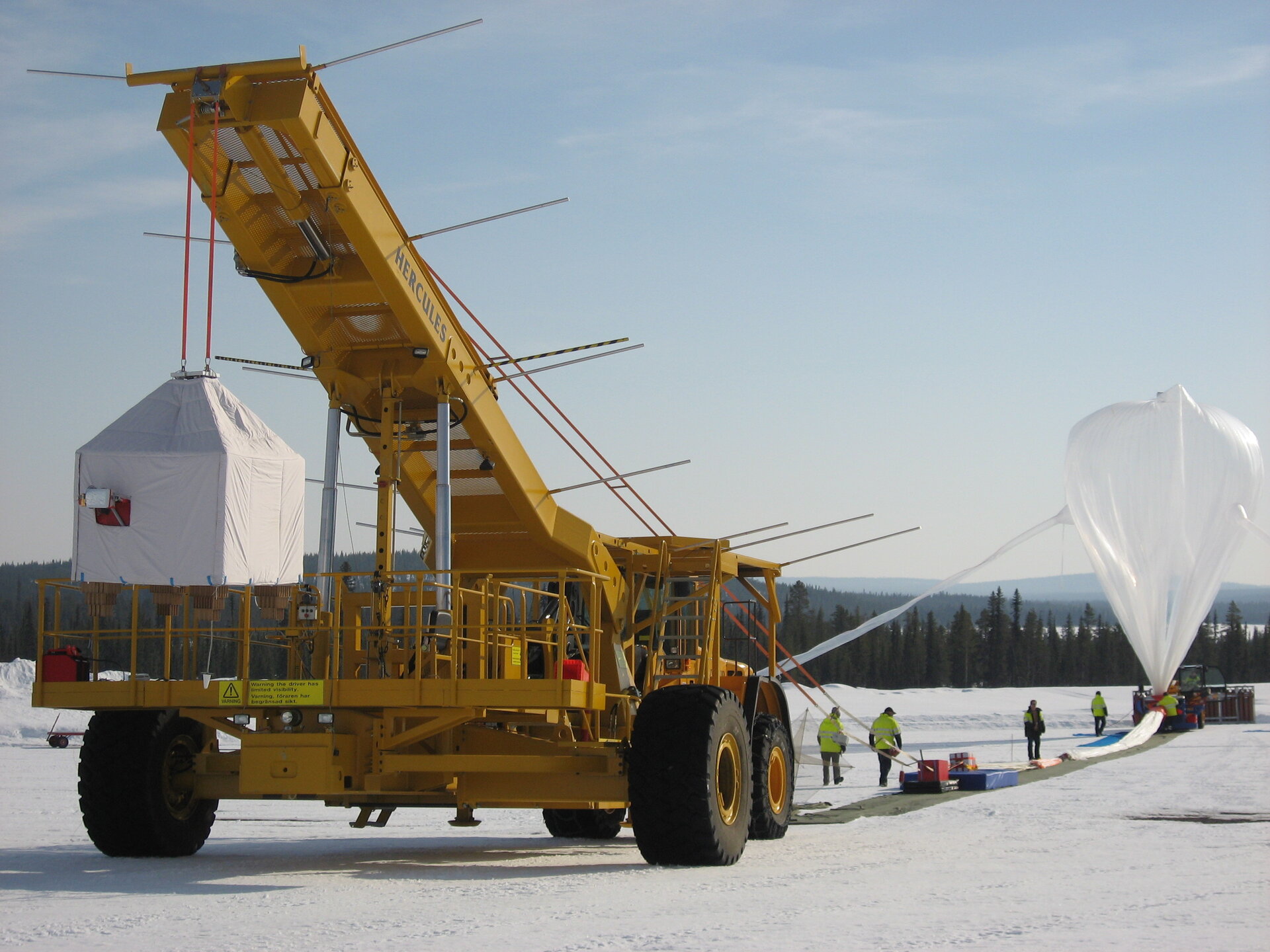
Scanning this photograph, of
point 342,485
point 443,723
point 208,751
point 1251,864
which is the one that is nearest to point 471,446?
point 342,485

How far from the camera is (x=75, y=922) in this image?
8.91 metres

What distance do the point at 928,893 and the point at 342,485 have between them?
20.0 feet

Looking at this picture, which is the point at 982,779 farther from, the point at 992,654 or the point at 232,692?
the point at 992,654

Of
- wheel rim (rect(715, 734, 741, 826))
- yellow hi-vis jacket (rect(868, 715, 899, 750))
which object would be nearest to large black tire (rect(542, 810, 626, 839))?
wheel rim (rect(715, 734, 741, 826))

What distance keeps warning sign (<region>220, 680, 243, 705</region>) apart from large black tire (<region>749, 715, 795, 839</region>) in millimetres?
5096

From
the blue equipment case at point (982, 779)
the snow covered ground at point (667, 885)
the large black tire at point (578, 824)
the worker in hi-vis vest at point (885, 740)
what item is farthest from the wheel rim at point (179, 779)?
the blue equipment case at point (982, 779)

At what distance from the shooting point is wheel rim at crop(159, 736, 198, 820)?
13133mm

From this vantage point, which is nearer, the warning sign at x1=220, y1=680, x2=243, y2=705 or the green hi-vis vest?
the warning sign at x1=220, y1=680, x2=243, y2=705

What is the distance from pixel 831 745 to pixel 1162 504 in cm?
2052

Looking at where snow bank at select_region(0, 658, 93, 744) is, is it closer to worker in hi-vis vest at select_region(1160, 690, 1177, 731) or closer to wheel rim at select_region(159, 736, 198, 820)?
wheel rim at select_region(159, 736, 198, 820)

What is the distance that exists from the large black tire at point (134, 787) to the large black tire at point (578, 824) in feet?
13.2

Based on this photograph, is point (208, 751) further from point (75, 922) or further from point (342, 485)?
point (75, 922)

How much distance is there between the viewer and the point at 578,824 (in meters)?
15.9

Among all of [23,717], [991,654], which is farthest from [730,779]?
[991,654]
